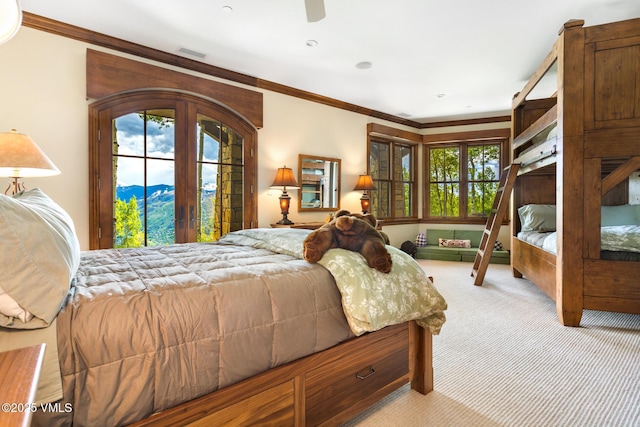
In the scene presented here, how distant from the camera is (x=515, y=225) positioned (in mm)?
4590

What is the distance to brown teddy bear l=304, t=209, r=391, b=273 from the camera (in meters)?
1.56

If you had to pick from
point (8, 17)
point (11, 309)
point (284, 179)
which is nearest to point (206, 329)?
point (11, 309)

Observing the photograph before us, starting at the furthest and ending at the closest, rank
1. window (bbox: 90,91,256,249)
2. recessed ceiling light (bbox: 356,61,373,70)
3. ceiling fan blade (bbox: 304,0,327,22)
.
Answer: recessed ceiling light (bbox: 356,61,373,70)
window (bbox: 90,91,256,249)
ceiling fan blade (bbox: 304,0,327,22)

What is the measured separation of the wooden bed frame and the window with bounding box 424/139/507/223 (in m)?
5.20

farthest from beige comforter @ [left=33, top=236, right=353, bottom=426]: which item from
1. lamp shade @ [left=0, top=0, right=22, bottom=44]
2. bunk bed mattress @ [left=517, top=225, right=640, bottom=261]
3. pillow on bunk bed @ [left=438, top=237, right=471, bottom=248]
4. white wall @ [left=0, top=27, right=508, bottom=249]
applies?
pillow on bunk bed @ [left=438, top=237, right=471, bottom=248]

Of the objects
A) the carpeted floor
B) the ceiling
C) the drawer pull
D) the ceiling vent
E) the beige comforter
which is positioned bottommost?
the carpeted floor

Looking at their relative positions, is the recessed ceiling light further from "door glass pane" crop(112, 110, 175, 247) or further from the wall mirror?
"door glass pane" crop(112, 110, 175, 247)

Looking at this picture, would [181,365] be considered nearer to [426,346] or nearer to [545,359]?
[426,346]

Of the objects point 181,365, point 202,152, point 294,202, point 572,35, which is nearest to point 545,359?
point 181,365

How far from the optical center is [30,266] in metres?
0.90

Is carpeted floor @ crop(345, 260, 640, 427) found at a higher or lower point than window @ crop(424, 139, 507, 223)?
lower

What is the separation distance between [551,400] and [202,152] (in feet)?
12.3

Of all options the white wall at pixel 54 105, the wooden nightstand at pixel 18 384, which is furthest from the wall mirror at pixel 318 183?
the wooden nightstand at pixel 18 384

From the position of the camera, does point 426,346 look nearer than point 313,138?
Yes
